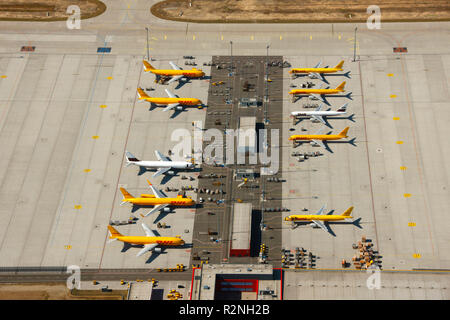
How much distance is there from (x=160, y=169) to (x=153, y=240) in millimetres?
25905

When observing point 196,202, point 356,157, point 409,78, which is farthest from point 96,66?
point 409,78

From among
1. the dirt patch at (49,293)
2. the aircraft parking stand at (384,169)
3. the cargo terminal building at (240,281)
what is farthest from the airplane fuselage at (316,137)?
the dirt patch at (49,293)

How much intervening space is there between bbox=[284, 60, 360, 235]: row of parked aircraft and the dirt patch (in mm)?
52908

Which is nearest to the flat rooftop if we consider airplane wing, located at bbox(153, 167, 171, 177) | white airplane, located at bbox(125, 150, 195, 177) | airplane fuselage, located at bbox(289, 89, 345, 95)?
white airplane, located at bbox(125, 150, 195, 177)

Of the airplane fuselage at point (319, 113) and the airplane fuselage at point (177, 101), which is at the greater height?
the airplane fuselage at point (177, 101)

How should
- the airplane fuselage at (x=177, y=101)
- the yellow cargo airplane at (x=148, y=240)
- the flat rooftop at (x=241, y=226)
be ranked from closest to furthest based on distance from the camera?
the flat rooftop at (x=241, y=226), the yellow cargo airplane at (x=148, y=240), the airplane fuselage at (x=177, y=101)

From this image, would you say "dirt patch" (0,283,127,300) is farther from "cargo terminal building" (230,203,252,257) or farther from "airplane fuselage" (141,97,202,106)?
"airplane fuselage" (141,97,202,106)

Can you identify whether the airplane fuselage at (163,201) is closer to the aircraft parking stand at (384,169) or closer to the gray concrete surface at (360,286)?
the aircraft parking stand at (384,169)

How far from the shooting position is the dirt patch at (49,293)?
137000mm

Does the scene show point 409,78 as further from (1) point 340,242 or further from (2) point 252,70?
(1) point 340,242

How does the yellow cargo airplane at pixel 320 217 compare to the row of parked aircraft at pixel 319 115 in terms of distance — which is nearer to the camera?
the yellow cargo airplane at pixel 320 217

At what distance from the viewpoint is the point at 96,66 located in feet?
646

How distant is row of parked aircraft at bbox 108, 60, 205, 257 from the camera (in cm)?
14525
